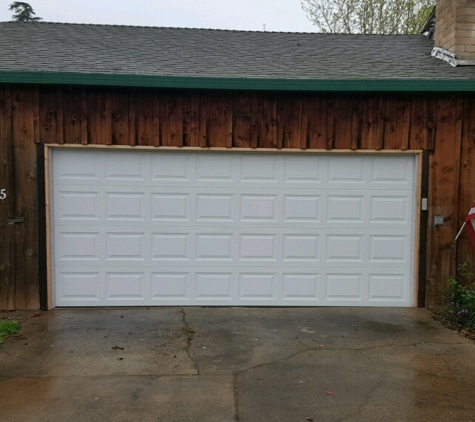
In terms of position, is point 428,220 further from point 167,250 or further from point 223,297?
point 167,250

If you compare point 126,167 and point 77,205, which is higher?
point 126,167

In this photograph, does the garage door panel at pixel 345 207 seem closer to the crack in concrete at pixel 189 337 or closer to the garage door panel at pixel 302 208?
the garage door panel at pixel 302 208

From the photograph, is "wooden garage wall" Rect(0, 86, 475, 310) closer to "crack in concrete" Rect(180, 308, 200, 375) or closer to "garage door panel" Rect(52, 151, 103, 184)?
"garage door panel" Rect(52, 151, 103, 184)

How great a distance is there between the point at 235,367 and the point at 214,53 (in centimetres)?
494

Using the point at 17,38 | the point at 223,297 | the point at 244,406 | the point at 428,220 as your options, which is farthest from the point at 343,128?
the point at 17,38

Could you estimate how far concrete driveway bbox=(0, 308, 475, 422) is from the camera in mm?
3396

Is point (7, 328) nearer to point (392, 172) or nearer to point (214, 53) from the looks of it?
point (214, 53)

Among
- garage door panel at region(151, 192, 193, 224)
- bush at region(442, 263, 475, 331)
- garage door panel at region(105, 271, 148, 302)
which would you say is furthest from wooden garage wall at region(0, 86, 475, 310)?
garage door panel at region(105, 271, 148, 302)

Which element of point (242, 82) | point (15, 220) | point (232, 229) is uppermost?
point (242, 82)

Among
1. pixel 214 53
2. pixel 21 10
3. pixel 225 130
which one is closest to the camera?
pixel 225 130

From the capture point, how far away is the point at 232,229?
6.09 meters

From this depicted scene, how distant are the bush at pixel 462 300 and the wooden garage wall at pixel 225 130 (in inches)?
6.7

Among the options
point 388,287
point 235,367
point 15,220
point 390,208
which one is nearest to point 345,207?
point 390,208

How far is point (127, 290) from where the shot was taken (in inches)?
238
